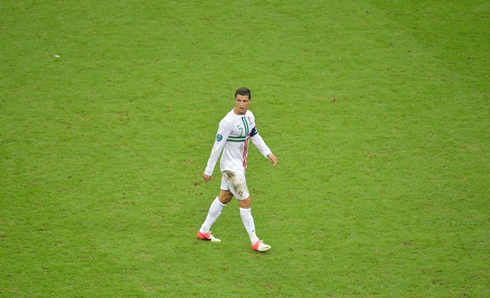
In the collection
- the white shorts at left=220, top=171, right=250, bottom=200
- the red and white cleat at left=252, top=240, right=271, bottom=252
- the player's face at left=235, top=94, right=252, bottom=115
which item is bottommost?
the red and white cleat at left=252, top=240, right=271, bottom=252

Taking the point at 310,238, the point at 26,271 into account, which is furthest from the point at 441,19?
the point at 26,271

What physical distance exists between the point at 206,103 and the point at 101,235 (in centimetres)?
424

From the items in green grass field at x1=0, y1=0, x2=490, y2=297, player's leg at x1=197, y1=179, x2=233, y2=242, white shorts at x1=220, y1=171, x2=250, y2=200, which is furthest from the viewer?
player's leg at x1=197, y1=179, x2=233, y2=242

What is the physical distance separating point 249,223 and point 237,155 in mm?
921

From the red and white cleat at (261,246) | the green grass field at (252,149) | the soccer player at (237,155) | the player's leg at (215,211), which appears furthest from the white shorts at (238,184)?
the green grass field at (252,149)

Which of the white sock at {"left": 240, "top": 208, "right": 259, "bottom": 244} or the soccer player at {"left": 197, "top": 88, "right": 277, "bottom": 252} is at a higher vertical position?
the soccer player at {"left": 197, "top": 88, "right": 277, "bottom": 252}

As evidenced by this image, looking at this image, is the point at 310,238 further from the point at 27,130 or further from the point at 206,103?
the point at 27,130

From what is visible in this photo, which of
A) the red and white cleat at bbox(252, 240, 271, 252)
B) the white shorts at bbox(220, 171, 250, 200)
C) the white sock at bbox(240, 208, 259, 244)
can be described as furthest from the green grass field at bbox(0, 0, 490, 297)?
the white shorts at bbox(220, 171, 250, 200)

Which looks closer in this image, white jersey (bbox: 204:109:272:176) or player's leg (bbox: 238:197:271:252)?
white jersey (bbox: 204:109:272:176)

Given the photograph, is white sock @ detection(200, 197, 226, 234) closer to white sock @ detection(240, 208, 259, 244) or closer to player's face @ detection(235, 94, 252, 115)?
white sock @ detection(240, 208, 259, 244)

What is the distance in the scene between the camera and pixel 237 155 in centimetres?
769

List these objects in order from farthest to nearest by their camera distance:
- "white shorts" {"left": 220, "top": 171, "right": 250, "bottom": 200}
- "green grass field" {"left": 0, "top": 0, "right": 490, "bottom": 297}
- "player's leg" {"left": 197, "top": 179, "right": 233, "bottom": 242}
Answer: "player's leg" {"left": 197, "top": 179, "right": 233, "bottom": 242}, "white shorts" {"left": 220, "top": 171, "right": 250, "bottom": 200}, "green grass field" {"left": 0, "top": 0, "right": 490, "bottom": 297}

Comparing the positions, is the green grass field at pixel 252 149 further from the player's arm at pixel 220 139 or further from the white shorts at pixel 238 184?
the player's arm at pixel 220 139

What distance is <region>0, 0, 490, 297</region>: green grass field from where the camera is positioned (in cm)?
738
